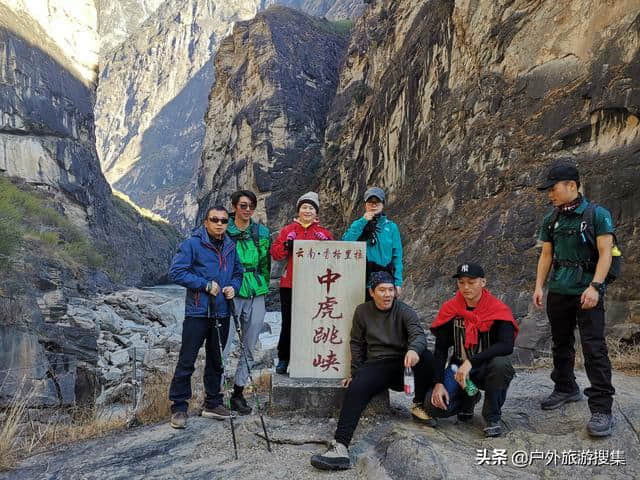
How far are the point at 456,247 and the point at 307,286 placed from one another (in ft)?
28.5

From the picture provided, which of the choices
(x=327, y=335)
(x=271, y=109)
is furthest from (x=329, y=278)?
(x=271, y=109)

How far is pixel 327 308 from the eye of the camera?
14.8 ft

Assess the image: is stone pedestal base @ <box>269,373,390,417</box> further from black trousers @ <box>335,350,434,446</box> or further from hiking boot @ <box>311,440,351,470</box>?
hiking boot @ <box>311,440,351,470</box>

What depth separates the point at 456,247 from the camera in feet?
40.9

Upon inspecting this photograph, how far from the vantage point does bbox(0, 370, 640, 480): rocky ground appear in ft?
10.8

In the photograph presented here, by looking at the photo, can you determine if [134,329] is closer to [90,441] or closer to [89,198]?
[90,441]

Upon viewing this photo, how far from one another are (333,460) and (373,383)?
2.13 ft

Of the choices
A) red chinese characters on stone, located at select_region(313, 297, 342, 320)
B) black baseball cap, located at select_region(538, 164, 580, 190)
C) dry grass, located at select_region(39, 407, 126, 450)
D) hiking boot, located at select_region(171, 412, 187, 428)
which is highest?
black baseball cap, located at select_region(538, 164, 580, 190)

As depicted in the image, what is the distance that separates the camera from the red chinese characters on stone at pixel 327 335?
14.8 feet

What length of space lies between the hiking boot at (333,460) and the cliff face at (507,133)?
5796 mm

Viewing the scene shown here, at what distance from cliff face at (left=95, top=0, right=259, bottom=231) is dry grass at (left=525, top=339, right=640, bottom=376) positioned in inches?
5260

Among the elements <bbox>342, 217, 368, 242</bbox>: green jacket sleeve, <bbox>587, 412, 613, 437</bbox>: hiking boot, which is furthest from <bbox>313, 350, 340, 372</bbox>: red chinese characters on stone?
<bbox>587, 412, 613, 437</bbox>: hiking boot

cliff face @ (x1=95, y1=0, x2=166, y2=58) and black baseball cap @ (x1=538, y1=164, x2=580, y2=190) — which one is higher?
cliff face @ (x1=95, y1=0, x2=166, y2=58)

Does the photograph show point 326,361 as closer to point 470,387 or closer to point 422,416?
point 422,416
